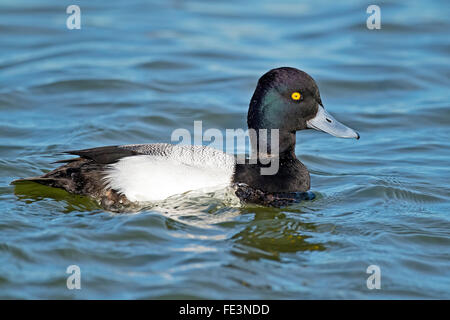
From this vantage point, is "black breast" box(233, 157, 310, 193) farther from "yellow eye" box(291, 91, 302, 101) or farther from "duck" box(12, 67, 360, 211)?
"yellow eye" box(291, 91, 302, 101)

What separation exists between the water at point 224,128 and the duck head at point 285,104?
30.0 inches

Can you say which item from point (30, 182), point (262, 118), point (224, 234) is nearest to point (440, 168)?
point (262, 118)

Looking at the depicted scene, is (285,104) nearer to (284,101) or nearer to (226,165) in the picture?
(284,101)

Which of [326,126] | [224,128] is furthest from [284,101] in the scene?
[224,128]

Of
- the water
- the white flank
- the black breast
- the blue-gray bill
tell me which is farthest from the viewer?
the blue-gray bill

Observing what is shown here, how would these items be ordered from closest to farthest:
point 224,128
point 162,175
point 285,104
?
point 162,175, point 285,104, point 224,128

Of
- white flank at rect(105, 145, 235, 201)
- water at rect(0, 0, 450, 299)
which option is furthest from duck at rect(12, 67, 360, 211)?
water at rect(0, 0, 450, 299)

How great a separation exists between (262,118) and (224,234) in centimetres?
141

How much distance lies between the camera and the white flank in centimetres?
600

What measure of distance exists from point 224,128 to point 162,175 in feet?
10.8

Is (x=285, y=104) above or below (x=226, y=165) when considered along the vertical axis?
above

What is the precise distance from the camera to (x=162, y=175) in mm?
6035

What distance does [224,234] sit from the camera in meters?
5.66

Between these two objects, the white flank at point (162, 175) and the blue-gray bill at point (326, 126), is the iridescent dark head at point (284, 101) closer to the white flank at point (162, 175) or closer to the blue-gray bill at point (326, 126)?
the blue-gray bill at point (326, 126)
